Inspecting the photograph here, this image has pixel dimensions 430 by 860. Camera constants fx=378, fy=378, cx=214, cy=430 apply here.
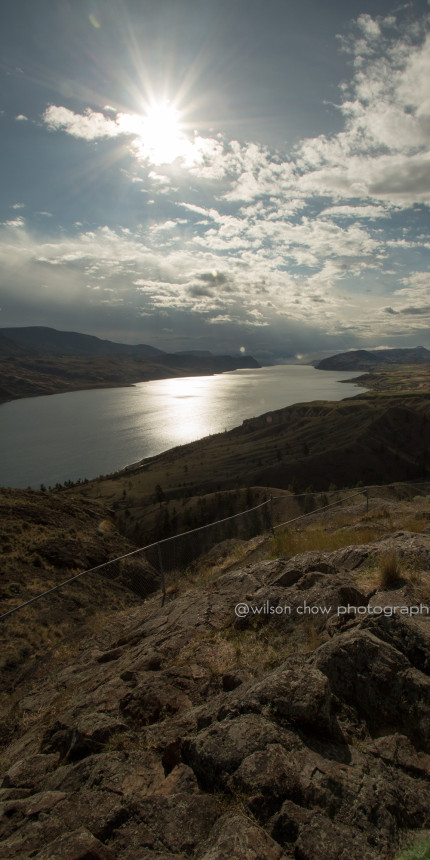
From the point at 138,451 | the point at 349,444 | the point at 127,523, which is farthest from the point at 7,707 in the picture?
the point at 138,451

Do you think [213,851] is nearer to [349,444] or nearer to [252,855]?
[252,855]

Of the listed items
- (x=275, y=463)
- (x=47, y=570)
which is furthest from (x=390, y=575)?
(x=275, y=463)

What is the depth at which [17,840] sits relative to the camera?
3.54m

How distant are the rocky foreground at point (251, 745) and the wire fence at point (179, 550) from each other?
4.89m

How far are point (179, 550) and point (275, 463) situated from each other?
98.8m

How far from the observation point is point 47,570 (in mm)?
17938

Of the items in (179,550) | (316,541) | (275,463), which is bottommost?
(275,463)

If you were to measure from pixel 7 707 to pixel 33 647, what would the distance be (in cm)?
325

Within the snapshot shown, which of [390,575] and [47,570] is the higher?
[390,575]

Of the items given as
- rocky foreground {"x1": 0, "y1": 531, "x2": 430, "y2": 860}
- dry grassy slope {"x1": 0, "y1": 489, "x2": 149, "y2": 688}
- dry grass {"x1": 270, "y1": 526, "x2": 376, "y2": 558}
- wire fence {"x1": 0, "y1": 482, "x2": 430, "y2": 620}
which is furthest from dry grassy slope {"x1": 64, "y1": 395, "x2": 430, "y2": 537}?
rocky foreground {"x1": 0, "y1": 531, "x2": 430, "y2": 860}

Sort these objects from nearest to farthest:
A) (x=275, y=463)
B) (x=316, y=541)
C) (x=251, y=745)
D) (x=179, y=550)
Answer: (x=251, y=745), (x=316, y=541), (x=179, y=550), (x=275, y=463)

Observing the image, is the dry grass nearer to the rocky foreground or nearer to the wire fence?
the wire fence

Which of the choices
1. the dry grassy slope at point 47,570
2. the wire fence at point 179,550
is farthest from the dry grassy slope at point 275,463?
the wire fence at point 179,550

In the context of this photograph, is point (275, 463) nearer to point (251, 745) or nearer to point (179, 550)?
point (179, 550)
